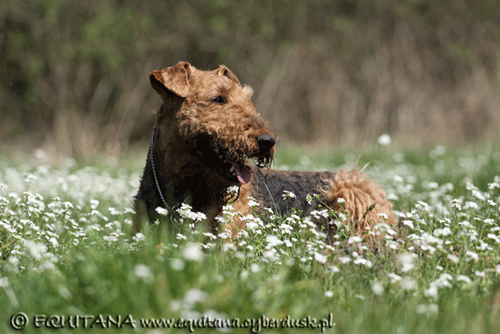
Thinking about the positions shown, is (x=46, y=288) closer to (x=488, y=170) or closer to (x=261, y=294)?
(x=261, y=294)

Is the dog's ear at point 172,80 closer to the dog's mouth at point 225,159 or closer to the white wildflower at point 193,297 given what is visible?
the dog's mouth at point 225,159

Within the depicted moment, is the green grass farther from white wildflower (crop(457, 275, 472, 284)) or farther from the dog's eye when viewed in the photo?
the dog's eye

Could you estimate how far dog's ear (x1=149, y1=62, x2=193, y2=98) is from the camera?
142 inches

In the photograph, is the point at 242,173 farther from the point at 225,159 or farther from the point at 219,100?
the point at 219,100

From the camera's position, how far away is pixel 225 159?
3463 mm

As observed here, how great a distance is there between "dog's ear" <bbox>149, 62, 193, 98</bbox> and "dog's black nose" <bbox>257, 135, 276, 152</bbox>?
2.29 ft

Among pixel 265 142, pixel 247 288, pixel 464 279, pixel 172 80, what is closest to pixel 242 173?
pixel 265 142

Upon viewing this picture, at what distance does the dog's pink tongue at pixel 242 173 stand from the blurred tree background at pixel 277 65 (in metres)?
7.63

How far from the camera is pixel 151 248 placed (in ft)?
7.18

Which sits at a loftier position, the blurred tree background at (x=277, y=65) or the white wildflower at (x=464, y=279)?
the blurred tree background at (x=277, y=65)

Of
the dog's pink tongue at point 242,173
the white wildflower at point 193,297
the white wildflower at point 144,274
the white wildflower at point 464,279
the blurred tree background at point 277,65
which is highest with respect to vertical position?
the blurred tree background at point 277,65

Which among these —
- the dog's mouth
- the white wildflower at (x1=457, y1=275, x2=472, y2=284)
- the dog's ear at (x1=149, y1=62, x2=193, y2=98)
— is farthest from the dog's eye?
the white wildflower at (x1=457, y1=275, x2=472, y2=284)

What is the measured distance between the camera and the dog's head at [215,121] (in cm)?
340

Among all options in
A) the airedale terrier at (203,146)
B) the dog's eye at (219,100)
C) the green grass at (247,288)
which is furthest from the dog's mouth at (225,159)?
the green grass at (247,288)
